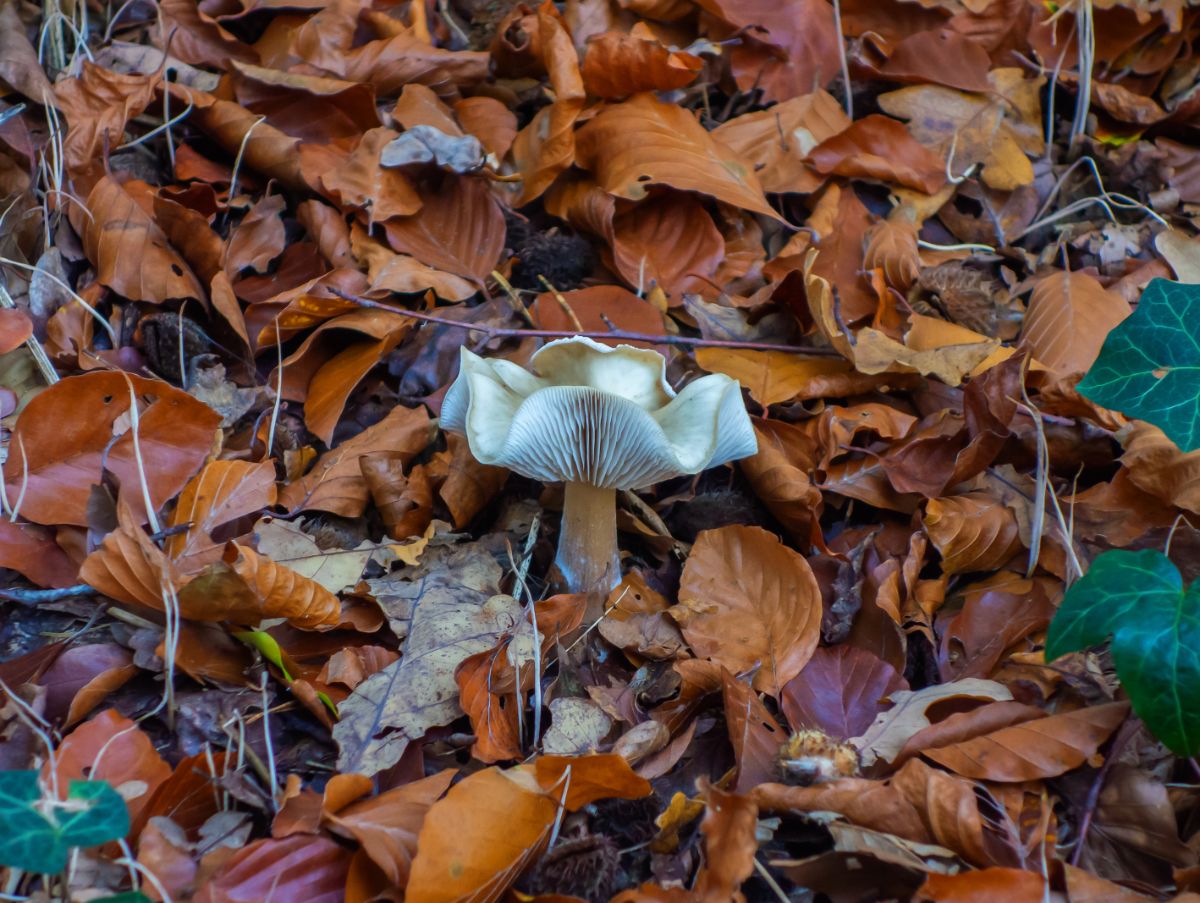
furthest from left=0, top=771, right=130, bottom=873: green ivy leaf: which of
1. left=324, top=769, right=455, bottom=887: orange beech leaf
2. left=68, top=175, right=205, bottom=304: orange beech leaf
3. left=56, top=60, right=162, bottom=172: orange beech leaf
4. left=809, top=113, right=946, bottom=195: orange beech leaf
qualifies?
left=809, top=113, right=946, bottom=195: orange beech leaf

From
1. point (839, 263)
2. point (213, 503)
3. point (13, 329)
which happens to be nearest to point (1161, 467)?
point (839, 263)

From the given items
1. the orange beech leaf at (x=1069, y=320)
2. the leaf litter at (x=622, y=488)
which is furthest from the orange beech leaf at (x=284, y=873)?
the orange beech leaf at (x=1069, y=320)

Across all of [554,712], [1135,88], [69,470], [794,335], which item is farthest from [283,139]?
[1135,88]

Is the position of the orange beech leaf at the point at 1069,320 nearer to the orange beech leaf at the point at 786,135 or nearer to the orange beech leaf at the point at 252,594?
the orange beech leaf at the point at 786,135

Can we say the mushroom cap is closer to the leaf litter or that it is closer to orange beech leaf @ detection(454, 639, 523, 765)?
the leaf litter

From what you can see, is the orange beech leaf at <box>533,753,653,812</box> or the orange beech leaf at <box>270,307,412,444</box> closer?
the orange beech leaf at <box>533,753,653,812</box>

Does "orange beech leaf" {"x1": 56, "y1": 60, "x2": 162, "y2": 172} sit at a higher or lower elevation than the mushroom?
higher

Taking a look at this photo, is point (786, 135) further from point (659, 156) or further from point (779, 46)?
point (659, 156)

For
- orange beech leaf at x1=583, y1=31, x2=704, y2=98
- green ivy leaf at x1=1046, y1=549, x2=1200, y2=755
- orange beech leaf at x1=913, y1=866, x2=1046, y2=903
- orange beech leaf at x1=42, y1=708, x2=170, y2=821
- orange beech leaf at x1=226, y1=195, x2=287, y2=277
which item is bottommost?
orange beech leaf at x1=913, y1=866, x2=1046, y2=903

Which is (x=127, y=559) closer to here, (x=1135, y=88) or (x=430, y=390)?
(x=430, y=390)
